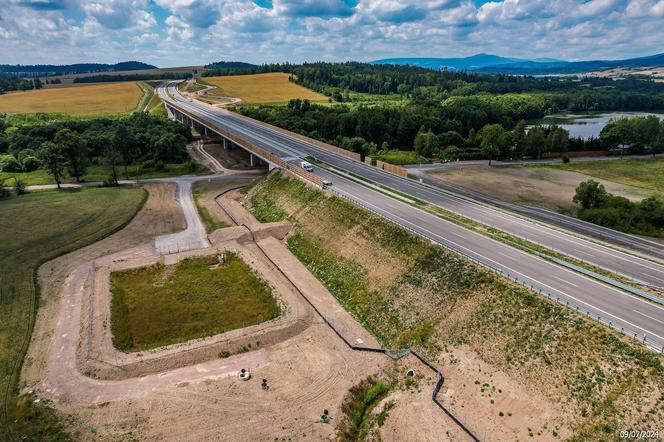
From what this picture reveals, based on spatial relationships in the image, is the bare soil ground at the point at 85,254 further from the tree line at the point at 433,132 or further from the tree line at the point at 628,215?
the tree line at the point at 628,215

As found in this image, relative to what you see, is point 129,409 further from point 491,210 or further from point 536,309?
point 491,210

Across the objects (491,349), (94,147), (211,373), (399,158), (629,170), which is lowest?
(211,373)

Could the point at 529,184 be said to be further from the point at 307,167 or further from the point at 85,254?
the point at 85,254

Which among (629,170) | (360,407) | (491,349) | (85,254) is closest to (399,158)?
(629,170)

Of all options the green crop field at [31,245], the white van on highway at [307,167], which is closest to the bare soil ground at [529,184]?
the white van on highway at [307,167]

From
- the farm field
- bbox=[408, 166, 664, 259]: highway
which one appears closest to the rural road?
bbox=[408, 166, 664, 259]: highway

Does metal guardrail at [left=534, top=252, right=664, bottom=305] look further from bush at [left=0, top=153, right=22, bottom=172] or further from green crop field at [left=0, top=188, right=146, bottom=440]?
bush at [left=0, top=153, right=22, bottom=172]
